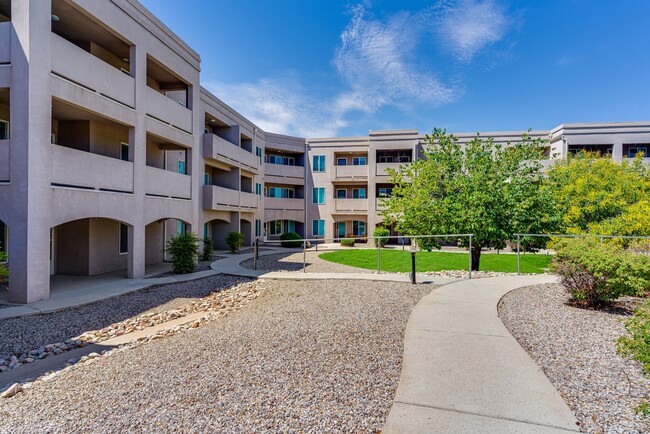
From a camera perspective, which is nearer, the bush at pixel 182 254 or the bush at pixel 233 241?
the bush at pixel 182 254

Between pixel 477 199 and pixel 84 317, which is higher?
pixel 477 199

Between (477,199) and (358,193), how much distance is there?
1962 cm

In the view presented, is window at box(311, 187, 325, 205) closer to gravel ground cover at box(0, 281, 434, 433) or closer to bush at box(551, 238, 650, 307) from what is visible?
bush at box(551, 238, 650, 307)

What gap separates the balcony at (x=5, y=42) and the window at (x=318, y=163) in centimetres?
2523

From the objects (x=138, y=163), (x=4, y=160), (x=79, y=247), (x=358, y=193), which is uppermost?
(x=358, y=193)

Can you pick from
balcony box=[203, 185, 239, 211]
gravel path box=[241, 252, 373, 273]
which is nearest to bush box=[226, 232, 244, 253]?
balcony box=[203, 185, 239, 211]

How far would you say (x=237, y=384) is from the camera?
161 inches

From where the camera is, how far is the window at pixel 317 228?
109ft

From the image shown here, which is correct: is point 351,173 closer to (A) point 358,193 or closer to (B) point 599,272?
(A) point 358,193

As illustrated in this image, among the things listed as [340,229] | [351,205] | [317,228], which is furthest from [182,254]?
[340,229]

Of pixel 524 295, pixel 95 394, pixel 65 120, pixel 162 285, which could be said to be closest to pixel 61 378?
pixel 95 394

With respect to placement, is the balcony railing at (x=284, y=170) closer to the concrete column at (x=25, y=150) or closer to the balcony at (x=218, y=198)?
the balcony at (x=218, y=198)

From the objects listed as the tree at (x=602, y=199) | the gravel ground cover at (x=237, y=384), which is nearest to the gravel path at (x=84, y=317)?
the gravel ground cover at (x=237, y=384)

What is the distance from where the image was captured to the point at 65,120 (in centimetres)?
1284
